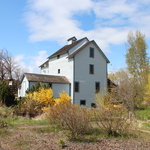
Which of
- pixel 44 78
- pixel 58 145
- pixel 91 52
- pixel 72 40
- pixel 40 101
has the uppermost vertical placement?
pixel 72 40

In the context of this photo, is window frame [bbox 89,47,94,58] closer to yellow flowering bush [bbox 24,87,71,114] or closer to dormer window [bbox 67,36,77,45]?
dormer window [bbox 67,36,77,45]

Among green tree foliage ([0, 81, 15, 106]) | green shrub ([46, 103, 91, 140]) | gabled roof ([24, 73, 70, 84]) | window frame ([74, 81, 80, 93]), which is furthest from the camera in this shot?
window frame ([74, 81, 80, 93])

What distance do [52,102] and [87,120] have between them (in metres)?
11.0

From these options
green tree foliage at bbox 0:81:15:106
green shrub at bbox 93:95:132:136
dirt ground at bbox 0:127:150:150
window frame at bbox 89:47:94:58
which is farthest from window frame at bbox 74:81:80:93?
dirt ground at bbox 0:127:150:150

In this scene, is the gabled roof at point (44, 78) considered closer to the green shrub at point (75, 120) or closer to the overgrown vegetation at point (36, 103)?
the overgrown vegetation at point (36, 103)

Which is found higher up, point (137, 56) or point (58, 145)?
point (137, 56)

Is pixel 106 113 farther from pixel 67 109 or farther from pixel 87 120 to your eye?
pixel 67 109

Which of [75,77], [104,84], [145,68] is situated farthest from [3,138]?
[145,68]

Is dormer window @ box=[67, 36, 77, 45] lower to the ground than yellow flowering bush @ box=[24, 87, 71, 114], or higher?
higher

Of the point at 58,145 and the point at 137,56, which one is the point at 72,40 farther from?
the point at 58,145

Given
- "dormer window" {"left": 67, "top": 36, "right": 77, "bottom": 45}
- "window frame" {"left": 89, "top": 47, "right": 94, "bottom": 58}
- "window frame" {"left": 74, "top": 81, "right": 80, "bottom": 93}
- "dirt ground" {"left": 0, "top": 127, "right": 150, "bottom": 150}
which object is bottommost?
"dirt ground" {"left": 0, "top": 127, "right": 150, "bottom": 150}

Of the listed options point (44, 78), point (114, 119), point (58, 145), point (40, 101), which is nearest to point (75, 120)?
point (58, 145)

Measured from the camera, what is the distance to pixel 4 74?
4384 cm

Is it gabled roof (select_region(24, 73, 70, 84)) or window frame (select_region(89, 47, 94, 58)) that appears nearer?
Result: gabled roof (select_region(24, 73, 70, 84))
